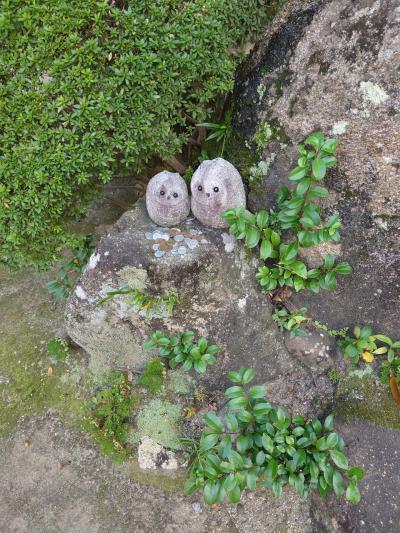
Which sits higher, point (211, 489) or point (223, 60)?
point (223, 60)

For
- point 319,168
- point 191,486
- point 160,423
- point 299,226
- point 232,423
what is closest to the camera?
point 319,168

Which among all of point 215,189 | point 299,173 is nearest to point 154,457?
point 215,189

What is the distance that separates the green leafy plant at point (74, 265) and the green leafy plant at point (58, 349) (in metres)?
0.39

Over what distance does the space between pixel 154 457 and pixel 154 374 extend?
24.1 inches

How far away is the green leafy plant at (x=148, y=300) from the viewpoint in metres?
2.92

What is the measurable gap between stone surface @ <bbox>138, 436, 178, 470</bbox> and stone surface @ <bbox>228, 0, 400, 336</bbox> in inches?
60.9

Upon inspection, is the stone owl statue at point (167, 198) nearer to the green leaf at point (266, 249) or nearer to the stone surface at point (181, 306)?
the stone surface at point (181, 306)

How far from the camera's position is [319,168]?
2.51 m

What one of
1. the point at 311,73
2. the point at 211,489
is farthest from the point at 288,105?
the point at 211,489

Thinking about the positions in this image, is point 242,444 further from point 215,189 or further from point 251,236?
point 215,189

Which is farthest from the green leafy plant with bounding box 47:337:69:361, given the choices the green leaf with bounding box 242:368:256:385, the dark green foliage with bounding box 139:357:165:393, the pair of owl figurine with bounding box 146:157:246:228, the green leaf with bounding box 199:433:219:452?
the green leaf with bounding box 242:368:256:385

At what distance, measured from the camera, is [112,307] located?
3.16 meters

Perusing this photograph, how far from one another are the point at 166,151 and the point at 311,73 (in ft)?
3.57

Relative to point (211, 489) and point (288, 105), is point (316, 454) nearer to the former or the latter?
point (211, 489)
